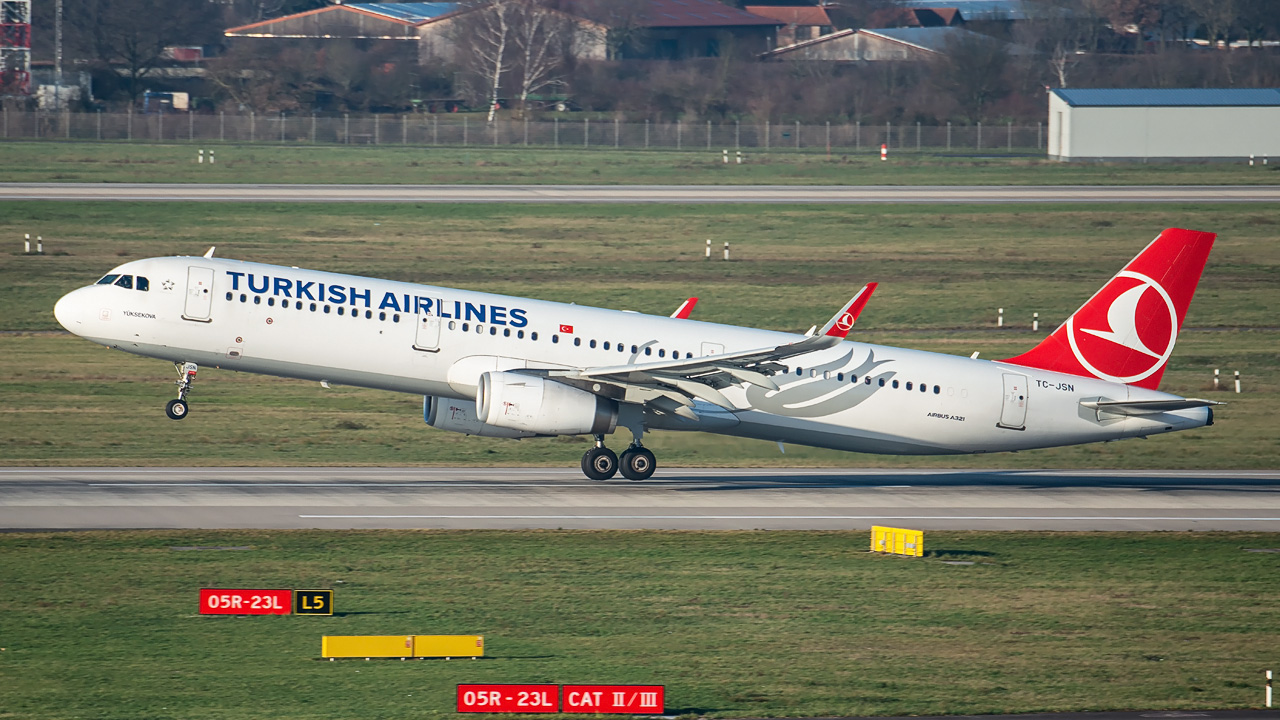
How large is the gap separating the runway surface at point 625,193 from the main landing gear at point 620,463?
4539 cm

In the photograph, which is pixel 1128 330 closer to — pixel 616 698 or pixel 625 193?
pixel 616 698

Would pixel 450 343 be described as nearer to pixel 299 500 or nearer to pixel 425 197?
pixel 299 500

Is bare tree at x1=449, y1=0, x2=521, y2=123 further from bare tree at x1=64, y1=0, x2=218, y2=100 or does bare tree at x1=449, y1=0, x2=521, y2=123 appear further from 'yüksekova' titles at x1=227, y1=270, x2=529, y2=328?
'yüksekova' titles at x1=227, y1=270, x2=529, y2=328

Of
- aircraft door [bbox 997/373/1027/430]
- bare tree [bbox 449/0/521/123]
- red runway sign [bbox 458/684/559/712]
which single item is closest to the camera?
red runway sign [bbox 458/684/559/712]

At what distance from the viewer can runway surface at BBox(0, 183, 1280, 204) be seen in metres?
81.9

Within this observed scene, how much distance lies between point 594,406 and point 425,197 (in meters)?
48.7

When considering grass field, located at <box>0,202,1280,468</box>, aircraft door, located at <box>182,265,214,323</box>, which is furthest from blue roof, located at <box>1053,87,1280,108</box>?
aircraft door, located at <box>182,265,214,323</box>

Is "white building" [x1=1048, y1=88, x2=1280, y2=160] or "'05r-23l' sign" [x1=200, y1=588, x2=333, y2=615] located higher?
"white building" [x1=1048, y1=88, x2=1280, y2=160]

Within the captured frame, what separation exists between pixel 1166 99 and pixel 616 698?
9305 cm

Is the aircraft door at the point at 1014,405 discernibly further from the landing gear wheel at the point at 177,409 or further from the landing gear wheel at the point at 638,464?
the landing gear wheel at the point at 177,409

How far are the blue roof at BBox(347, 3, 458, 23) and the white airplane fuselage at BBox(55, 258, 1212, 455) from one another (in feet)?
373

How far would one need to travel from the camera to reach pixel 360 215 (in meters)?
78.0

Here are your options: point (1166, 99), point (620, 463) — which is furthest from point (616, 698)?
point (1166, 99)

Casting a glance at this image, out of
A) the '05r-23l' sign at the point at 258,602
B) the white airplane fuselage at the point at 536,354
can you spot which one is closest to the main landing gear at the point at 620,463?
the white airplane fuselage at the point at 536,354
